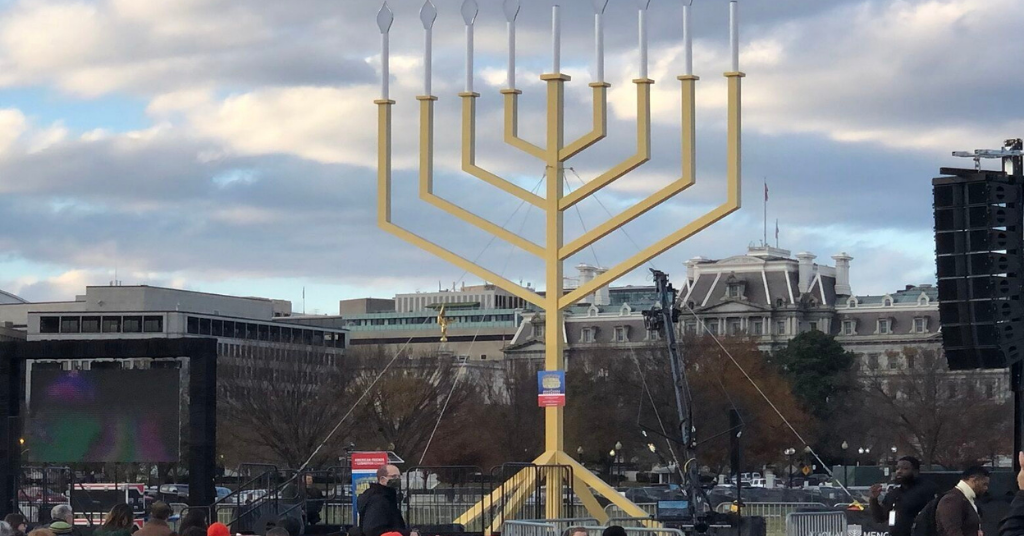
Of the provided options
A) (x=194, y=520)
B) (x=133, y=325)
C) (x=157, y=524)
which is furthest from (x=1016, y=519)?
(x=133, y=325)

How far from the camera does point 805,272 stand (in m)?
91.0

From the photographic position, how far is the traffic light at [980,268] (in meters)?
10.6

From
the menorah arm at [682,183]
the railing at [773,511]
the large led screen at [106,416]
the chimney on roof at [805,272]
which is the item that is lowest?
the railing at [773,511]

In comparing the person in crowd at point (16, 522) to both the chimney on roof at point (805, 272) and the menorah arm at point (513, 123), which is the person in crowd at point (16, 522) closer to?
the menorah arm at point (513, 123)

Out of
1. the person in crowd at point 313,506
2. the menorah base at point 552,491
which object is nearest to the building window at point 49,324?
the person in crowd at point 313,506

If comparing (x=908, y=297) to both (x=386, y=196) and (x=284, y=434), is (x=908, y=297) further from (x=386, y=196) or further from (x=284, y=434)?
(x=386, y=196)

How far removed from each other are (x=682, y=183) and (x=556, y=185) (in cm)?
155

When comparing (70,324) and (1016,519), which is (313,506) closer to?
(1016,519)

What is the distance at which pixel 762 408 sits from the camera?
56719 mm

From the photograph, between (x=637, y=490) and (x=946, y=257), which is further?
(x=637, y=490)

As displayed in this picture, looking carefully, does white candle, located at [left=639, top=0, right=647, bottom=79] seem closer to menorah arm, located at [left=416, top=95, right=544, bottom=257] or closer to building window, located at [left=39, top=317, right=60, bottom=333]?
menorah arm, located at [left=416, top=95, right=544, bottom=257]

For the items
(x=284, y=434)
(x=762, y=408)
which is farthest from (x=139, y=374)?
(x=762, y=408)

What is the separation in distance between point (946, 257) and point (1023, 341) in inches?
26.4

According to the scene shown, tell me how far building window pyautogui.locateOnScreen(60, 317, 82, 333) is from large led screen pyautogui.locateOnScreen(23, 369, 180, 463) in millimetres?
60347
